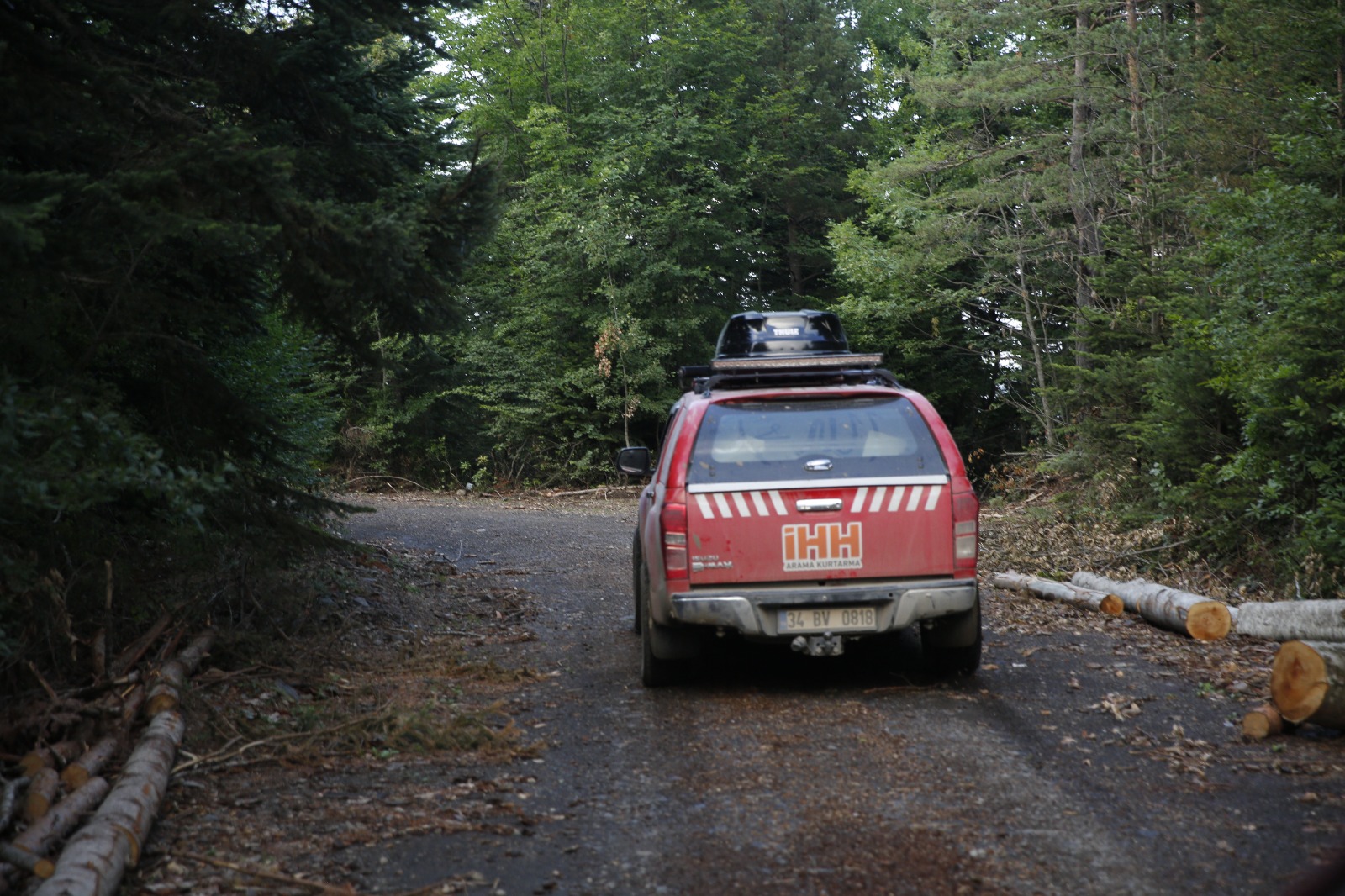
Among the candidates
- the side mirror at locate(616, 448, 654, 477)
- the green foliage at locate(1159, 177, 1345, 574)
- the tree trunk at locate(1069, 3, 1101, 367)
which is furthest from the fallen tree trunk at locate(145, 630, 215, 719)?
the tree trunk at locate(1069, 3, 1101, 367)

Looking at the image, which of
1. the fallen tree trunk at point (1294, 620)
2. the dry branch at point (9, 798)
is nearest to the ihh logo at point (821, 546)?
the fallen tree trunk at point (1294, 620)

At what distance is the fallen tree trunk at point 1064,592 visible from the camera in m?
9.81

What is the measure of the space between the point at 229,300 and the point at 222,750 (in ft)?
12.5

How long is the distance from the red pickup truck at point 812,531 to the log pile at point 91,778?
2913 millimetres

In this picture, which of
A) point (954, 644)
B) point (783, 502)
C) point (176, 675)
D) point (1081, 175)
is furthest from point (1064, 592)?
point (1081, 175)

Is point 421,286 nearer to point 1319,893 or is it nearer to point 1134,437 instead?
point 1319,893

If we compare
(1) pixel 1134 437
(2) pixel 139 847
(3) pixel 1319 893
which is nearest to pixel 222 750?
(2) pixel 139 847

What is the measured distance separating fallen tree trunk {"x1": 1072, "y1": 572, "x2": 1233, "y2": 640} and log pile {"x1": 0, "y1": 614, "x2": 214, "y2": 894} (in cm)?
689

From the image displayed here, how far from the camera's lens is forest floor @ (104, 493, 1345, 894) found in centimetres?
423

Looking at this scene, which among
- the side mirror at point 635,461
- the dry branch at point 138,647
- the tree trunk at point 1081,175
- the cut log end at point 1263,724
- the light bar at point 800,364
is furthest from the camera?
the tree trunk at point 1081,175

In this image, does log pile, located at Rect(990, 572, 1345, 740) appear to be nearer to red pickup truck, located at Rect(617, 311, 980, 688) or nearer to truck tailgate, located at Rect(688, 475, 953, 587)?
red pickup truck, located at Rect(617, 311, 980, 688)

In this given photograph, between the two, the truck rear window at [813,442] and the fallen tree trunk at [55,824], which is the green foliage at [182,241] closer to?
the fallen tree trunk at [55,824]

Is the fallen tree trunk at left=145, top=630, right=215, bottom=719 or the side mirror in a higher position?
the side mirror

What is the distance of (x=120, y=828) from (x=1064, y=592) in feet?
28.0
